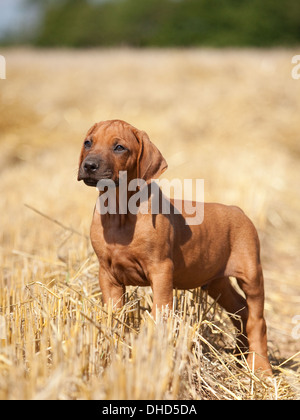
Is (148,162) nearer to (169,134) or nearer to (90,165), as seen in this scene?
(90,165)

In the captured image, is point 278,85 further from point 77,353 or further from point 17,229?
point 77,353

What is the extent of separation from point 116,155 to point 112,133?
155 mm

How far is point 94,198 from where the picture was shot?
8.96 m

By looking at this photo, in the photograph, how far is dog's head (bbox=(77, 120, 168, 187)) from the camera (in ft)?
11.0

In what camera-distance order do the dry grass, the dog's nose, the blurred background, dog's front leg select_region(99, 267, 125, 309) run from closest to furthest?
1. the dry grass
2. the dog's nose
3. dog's front leg select_region(99, 267, 125, 309)
4. the blurred background

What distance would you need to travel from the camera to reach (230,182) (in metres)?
9.99

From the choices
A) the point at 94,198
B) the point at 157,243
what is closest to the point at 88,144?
the point at 157,243

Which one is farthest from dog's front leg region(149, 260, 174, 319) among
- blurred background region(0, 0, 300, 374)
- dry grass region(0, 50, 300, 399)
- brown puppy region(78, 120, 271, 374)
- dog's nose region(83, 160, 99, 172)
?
blurred background region(0, 0, 300, 374)

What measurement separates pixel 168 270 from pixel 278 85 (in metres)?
15.4

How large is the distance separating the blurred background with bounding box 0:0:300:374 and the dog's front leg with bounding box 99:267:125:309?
1586mm

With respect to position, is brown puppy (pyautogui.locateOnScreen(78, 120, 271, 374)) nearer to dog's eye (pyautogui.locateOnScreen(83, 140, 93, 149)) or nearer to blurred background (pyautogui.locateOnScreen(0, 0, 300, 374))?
dog's eye (pyautogui.locateOnScreen(83, 140, 93, 149))

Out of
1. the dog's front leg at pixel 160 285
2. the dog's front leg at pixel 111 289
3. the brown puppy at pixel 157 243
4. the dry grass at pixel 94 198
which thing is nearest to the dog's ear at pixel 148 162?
the brown puppy at pixel 157 243

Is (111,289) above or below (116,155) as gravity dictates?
below
